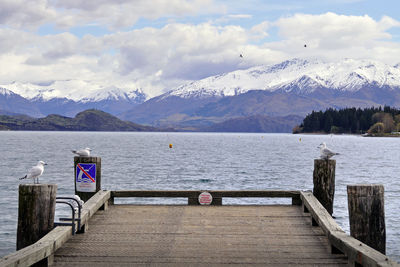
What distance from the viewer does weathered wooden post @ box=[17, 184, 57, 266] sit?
10.5 meters

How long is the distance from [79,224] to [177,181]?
37.4m

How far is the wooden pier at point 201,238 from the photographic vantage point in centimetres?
1007

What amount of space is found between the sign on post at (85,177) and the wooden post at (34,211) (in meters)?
4.15

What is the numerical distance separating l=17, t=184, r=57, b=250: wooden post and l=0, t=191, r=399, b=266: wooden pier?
12.3 inches

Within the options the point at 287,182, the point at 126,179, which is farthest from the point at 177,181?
the point at 287,182

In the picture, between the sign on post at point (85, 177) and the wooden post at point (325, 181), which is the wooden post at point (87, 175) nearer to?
the sign on post at point (85, 177)

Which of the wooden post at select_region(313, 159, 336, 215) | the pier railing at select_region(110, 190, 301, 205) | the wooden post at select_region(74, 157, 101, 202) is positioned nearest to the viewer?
the wooden post at select_region(313, 159, 336, 215)

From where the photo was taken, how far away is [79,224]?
1180 centimetres

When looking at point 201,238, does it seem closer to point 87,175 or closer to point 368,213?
point 368,213

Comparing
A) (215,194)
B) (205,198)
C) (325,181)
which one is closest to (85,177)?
(205,198)

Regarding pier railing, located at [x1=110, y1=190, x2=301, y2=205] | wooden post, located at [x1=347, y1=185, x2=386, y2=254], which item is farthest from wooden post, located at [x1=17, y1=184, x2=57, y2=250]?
wooden post, located at [x1=347, y1=185, x2=386, y2=254]

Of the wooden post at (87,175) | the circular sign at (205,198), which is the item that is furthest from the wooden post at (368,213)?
the wooden post at (87,175)

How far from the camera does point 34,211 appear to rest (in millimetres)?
10547

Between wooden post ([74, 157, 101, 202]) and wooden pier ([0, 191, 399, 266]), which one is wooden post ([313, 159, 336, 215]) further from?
wooden post ([74, 157, 101, 202])
